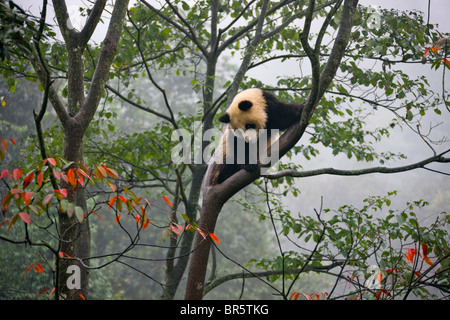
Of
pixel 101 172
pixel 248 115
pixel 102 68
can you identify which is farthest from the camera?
pixel 248 115

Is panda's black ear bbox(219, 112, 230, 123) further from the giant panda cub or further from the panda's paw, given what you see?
the panda's paw

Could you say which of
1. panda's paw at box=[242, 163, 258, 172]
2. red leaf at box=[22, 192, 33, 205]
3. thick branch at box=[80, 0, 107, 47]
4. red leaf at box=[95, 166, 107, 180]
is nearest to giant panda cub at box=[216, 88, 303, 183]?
panda's paw at box=[242, 163, 258, 172]

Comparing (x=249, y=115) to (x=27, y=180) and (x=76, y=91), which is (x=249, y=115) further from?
(x=27, y=180)

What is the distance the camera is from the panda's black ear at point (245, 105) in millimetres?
3692

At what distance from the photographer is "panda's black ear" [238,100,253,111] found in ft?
12.1

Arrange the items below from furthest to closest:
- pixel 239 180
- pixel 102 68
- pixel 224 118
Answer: pixel 224 118 < pixel 102 68 < pixel 239 180

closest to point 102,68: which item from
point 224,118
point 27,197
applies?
point 224,118

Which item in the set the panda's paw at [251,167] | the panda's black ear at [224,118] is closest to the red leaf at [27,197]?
the panda's paw at [251,167]

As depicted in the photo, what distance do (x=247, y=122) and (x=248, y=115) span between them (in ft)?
0.26

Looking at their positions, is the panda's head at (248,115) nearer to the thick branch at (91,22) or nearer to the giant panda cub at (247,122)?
the giant panda cub at (247,122)

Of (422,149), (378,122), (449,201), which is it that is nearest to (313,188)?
(378,122)

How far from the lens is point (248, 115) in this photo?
149 inches
